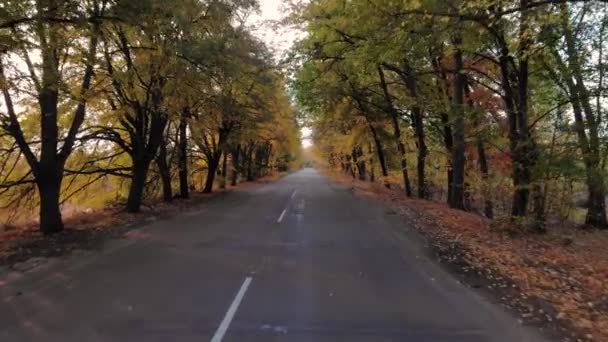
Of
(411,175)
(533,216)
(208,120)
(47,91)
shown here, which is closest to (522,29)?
(533,216)

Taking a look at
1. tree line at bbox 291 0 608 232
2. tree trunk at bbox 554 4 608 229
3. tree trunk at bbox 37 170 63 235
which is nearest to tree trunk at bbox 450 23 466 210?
tree line at bbox 291 0 608 232

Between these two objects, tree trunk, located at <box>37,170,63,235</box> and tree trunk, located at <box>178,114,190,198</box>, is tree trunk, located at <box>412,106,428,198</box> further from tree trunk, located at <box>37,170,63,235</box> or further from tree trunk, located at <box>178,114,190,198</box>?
tree trunk, located at <box>37,170,63,235</box>

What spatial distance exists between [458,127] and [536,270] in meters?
6.25

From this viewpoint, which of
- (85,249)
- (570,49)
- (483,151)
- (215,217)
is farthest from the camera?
(483,151)

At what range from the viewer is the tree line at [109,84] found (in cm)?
890

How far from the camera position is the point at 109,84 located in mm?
14805

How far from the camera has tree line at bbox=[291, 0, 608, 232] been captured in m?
9.85

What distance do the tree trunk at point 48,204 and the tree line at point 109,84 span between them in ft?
0.09

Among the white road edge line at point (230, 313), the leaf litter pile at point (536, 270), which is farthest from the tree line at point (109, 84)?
the leaf litter pile at point (536, 270)

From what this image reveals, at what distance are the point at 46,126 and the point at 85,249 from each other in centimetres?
380

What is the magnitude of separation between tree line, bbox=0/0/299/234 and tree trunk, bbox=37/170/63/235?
29 millimetres

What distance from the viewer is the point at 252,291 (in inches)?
261

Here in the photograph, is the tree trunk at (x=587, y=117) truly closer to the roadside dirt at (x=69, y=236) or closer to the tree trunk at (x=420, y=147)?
the tree trunk at (x=420, y=147)

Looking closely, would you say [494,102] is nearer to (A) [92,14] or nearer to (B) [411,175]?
(B) [411,175]
